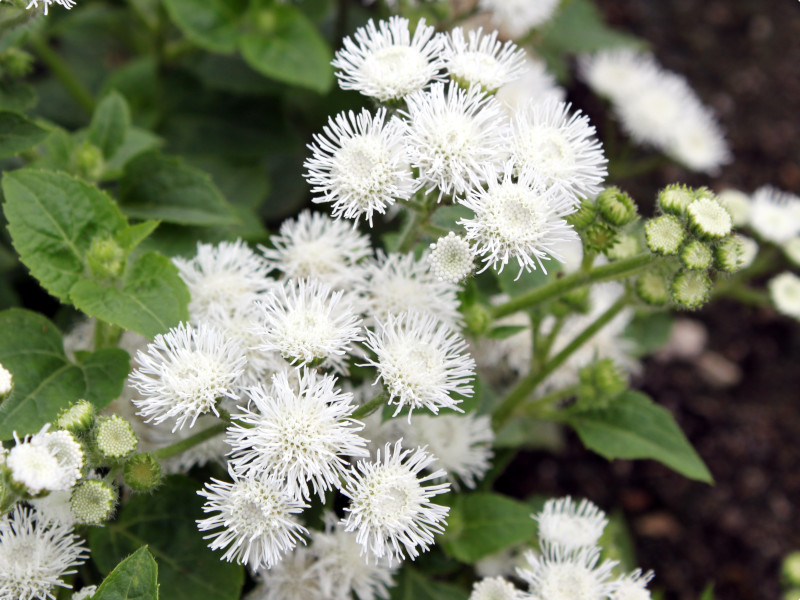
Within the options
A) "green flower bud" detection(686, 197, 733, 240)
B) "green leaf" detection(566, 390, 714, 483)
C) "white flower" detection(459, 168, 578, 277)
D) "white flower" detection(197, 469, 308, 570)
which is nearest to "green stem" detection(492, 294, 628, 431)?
"green leaf" detection(566, 390, 714, 483)

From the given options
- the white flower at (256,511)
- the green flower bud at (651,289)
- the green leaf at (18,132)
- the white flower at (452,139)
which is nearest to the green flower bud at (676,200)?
the green flower bud at (651,289)

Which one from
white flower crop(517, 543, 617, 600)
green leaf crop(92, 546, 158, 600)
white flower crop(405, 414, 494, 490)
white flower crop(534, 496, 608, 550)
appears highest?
white flower crop(405, 414, 494, 490)

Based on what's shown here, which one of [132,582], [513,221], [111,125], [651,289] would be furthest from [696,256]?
[111,125]

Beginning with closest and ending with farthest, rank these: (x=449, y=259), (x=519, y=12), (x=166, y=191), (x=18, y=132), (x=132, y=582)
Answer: (x=132, y=582) → (x=449, y=259) → (x=18, y=132) → (x=166, y=191) → (x=519, y=12)

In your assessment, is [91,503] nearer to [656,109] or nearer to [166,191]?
[166,191]

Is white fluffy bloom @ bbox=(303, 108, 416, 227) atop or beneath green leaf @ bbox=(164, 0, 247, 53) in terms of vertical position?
beneath

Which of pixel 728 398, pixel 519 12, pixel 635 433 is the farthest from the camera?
pixel 728 398

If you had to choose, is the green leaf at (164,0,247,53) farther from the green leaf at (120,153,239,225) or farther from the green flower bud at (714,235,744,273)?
the green flower bud at (714,235,744,273)
